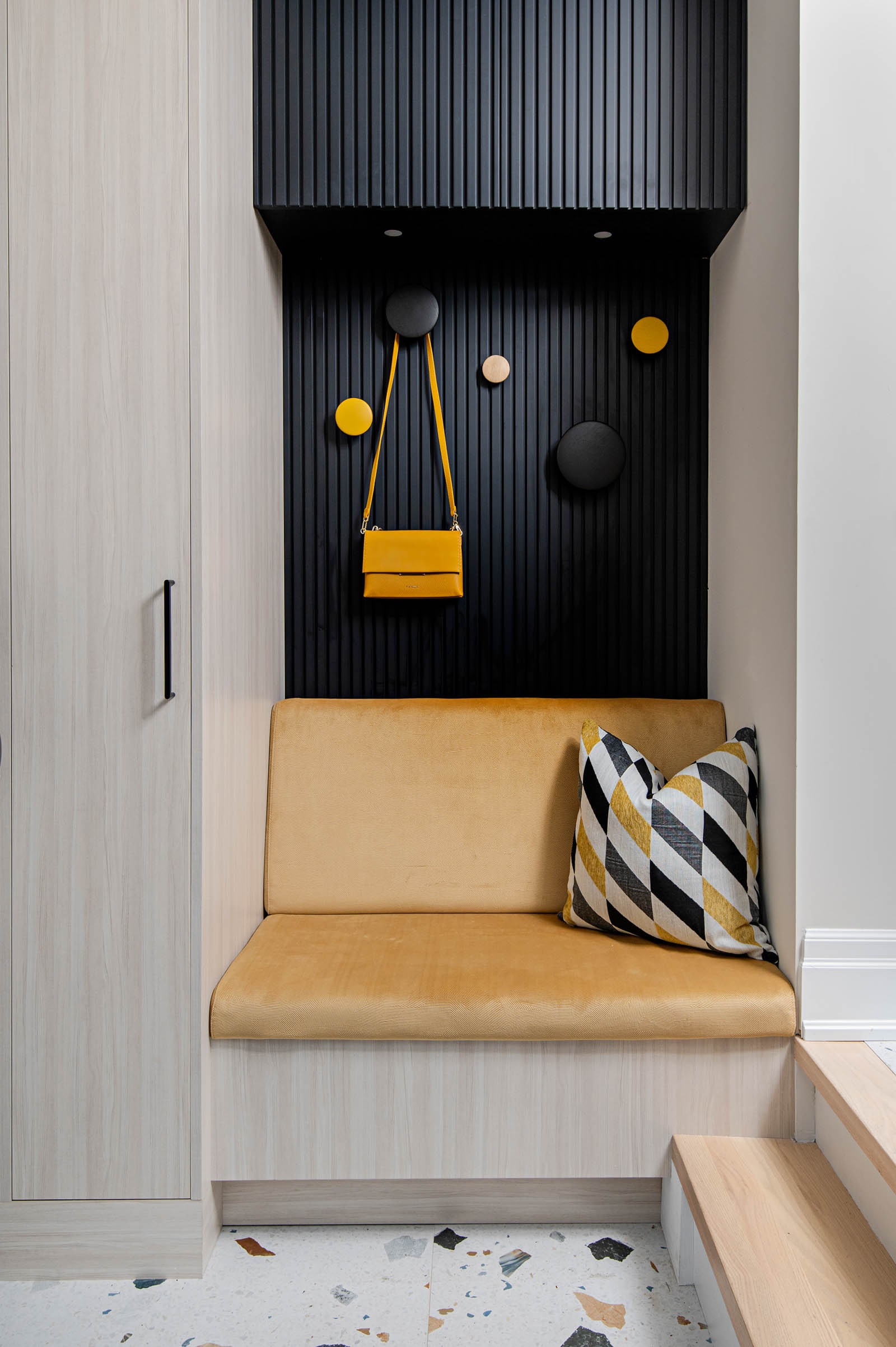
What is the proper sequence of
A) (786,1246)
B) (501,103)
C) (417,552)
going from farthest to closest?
(417,552) < (501,103) < (786,1246)

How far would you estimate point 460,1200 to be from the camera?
64.1 inches

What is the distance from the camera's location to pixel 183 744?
1.55 m

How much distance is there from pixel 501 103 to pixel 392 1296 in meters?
2.39

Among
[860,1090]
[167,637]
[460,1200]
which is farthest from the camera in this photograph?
[460,1200]

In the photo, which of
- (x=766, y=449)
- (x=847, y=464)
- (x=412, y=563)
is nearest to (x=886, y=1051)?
(x=847, y=464)

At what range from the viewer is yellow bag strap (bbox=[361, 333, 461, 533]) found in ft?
7.28

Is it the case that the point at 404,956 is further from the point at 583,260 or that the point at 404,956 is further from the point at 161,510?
the point at 583,260

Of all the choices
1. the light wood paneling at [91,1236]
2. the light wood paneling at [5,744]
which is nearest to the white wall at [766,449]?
the light wood paneling at [91,1236]

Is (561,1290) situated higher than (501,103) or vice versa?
(501,103)

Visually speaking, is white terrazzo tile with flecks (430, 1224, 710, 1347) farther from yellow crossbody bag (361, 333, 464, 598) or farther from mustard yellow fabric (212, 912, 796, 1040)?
yellow crossbody bag (361, 333, 464, 598)

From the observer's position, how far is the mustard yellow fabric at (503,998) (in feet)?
4.99

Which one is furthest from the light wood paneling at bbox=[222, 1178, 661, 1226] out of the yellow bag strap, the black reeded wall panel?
the yellow bag strap

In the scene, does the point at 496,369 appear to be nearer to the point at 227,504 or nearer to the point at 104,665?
the point at 227,504

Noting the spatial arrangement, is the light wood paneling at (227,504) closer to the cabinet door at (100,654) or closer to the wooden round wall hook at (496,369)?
the cabinet door at (100,654)
